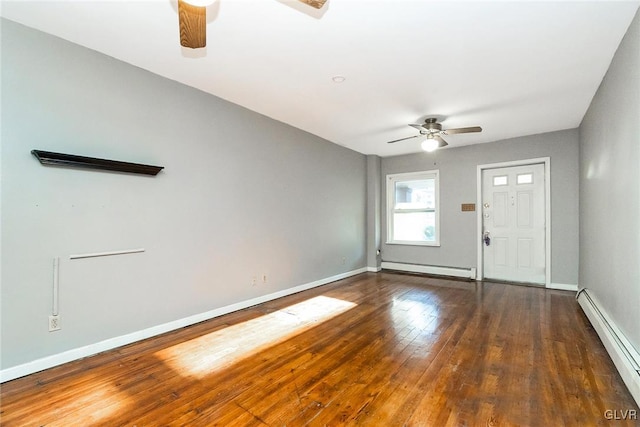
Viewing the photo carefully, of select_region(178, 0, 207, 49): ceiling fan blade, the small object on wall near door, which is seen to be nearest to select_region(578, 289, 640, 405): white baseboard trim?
select_region(178, 0, 207, 49): ceiling fan blade

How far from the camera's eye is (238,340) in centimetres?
285

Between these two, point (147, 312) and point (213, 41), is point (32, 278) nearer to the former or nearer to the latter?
point (147, 312)

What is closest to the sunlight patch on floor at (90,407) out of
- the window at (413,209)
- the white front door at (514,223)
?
the window at (413,209)

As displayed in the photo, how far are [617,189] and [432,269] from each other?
3.83 metres

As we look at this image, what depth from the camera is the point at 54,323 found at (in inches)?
92.4

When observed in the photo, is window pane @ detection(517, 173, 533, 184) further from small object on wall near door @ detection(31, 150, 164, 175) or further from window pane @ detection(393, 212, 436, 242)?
small object on wall near door @ detection(31, 150, 164, 175)

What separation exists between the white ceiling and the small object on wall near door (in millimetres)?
973

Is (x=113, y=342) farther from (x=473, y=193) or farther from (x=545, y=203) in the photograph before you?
(x=545, y=203)

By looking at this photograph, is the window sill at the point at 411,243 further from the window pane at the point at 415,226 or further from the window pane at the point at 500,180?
the window pane at the point at 500,180

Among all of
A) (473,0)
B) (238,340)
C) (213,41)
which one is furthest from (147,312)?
(473,0)

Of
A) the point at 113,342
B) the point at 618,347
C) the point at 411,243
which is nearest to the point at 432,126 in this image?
the point at 411,243

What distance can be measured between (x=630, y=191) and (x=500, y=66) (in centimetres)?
148

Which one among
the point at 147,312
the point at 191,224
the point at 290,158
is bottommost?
the point at 147,312

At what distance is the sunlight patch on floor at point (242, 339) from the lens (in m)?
2.42
